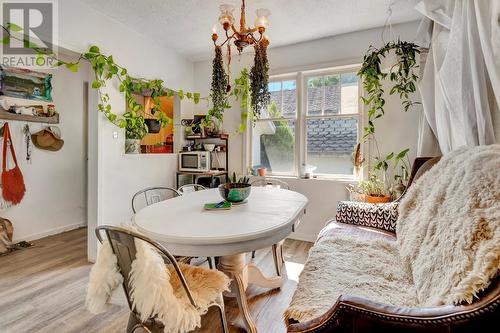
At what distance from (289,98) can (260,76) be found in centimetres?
148

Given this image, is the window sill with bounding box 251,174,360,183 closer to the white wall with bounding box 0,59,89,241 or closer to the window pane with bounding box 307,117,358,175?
the window pane with bounding box 307,117,358,175

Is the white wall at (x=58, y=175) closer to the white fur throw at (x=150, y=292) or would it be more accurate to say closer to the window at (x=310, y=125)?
the window at (x=310, y=125)

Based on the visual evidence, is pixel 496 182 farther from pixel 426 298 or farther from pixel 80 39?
pixel 80 39

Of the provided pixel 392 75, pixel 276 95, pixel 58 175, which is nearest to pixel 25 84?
pixel 58 175

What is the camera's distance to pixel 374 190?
8.96 ft

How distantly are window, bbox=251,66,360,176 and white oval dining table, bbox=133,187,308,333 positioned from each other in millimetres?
1523

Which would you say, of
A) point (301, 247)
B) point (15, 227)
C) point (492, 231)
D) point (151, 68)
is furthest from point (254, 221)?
point (15, 227)

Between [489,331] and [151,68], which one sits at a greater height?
[151,68]

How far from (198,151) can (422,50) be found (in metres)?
2.87

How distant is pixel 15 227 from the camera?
3100mm

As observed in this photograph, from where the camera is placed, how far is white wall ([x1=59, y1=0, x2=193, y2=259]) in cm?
243

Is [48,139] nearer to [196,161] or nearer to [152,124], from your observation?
[152,124]

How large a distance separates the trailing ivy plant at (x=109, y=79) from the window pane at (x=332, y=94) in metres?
2.13

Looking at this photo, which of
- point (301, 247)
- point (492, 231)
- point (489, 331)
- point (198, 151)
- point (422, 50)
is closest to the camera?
point (489, 331)
